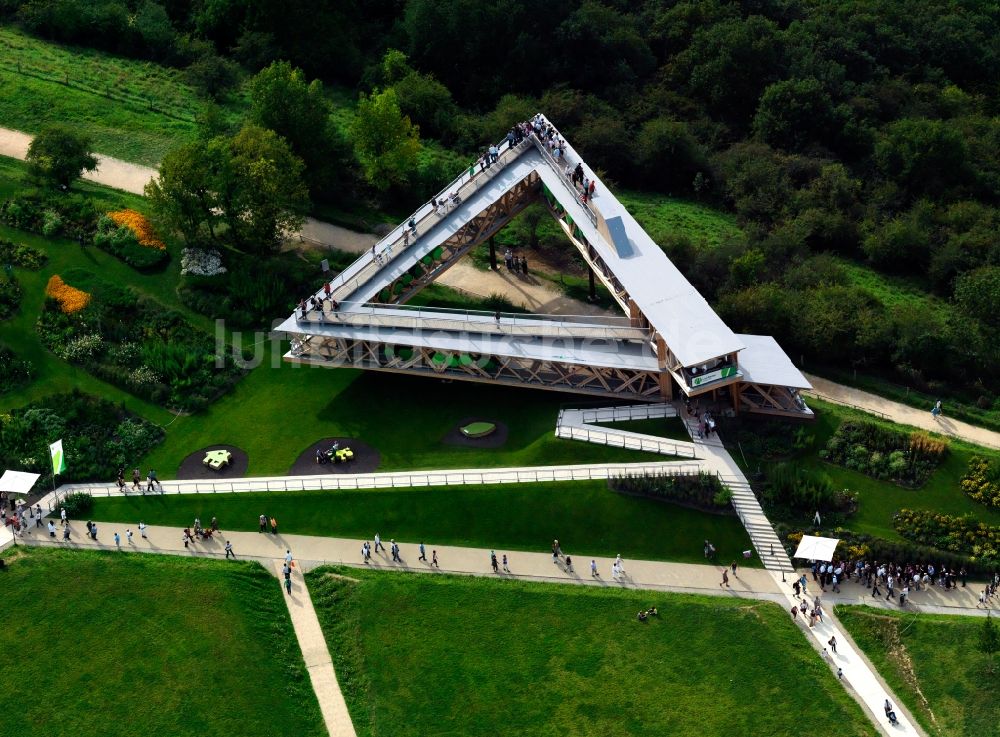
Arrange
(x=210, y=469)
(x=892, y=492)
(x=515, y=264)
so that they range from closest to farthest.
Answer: (x=892, y=492) < (x=210, y=469) < (x=515, y=264)

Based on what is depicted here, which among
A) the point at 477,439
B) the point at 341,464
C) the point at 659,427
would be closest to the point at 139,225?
the point at 341,464

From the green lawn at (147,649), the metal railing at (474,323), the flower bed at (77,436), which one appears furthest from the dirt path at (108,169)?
the green lawn at (147,649)

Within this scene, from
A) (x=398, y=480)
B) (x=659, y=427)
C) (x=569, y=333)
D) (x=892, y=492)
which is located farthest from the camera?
(x=569, y=333)

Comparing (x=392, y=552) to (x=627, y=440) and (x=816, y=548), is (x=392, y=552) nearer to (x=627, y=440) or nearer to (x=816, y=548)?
(x=627, y=440)

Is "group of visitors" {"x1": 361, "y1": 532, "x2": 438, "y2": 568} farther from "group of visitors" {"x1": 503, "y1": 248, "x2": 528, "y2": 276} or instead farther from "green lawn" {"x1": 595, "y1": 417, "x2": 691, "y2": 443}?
"group of visitors" {"x1": 503, "y1": 248, "x2": 528, "y2": 276}

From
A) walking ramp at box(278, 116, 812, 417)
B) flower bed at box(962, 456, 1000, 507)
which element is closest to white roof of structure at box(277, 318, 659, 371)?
walking ramp at box(278, 116, 812, 417)

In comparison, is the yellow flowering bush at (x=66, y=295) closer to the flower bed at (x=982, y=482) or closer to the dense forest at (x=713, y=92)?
the dense forest at (x=713, y=92)
